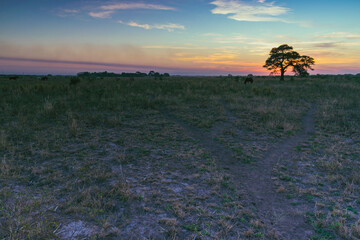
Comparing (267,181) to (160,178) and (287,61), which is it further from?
(287,61)

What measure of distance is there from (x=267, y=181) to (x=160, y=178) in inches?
100

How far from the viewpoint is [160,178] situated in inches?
192

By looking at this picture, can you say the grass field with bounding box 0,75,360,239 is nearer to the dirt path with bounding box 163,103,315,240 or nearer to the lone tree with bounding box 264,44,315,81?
the dirt path with bounding box 163,103,315,240

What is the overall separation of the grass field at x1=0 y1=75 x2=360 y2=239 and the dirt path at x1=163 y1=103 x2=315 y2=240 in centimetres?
8

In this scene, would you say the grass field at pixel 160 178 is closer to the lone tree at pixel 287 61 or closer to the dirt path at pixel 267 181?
the dirt path at pixel 267 181

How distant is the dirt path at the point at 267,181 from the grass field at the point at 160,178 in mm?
76

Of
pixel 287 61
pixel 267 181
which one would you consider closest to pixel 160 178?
pixel 267 181

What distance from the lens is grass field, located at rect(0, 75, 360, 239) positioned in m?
3.29

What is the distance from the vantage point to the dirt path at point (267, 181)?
3469 millimetres

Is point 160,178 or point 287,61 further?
point 287,61

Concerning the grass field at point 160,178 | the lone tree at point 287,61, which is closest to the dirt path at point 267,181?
the grass field at point 160,178

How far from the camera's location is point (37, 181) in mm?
4492

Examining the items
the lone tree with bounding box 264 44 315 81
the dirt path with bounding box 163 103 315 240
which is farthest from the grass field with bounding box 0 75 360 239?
the lone tree with bounding box 264 44 315 81

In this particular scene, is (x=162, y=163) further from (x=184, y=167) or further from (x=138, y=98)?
(x=138, y=98)
